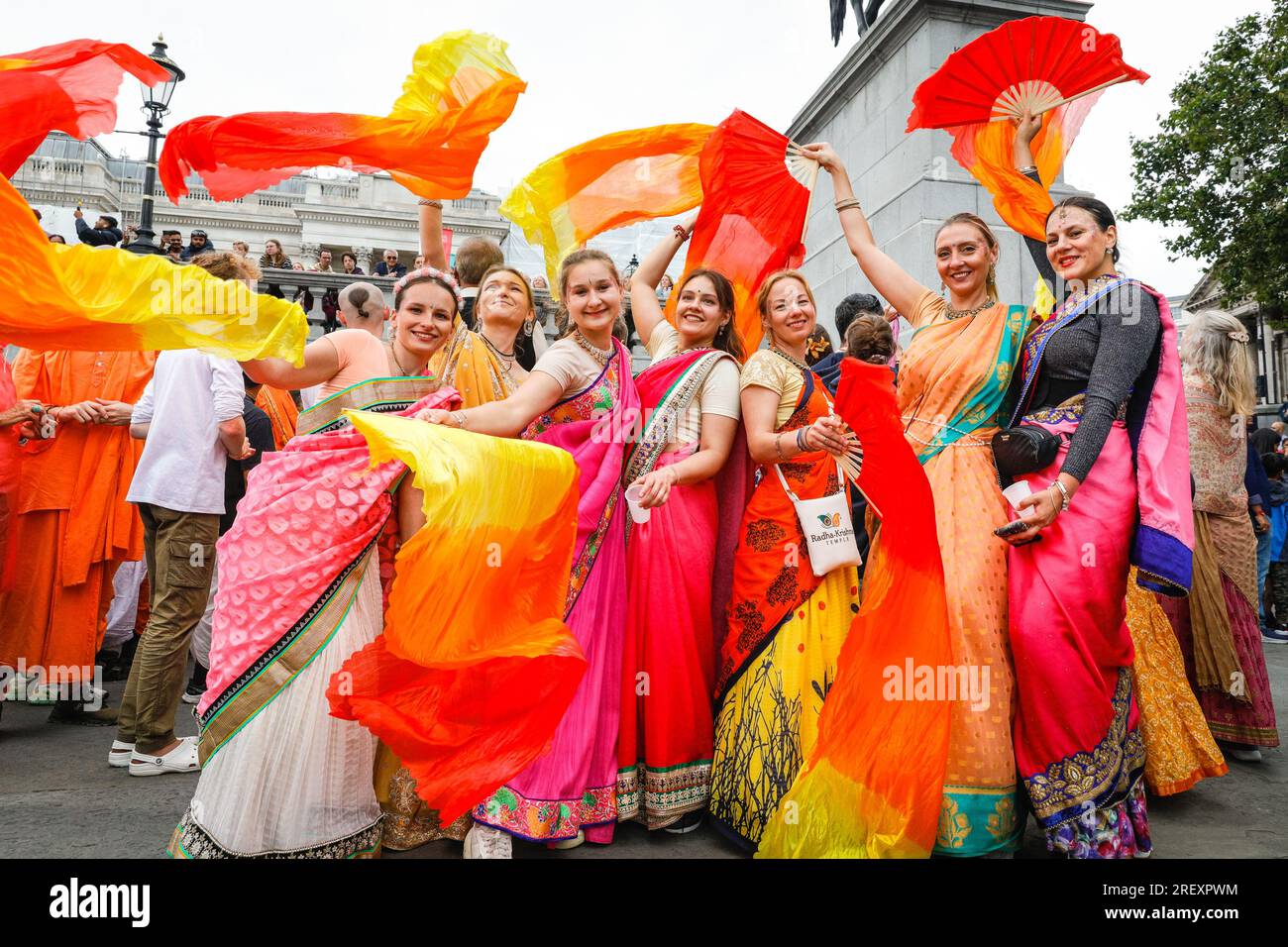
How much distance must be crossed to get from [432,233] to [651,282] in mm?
1070

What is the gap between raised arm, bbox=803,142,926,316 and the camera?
3.18m

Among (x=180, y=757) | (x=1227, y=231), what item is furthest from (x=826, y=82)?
(x=1227, y=231)

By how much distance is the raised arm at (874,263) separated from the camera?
10.4 ft

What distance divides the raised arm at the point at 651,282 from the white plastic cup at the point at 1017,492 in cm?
169

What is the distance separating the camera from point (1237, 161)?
766 inches

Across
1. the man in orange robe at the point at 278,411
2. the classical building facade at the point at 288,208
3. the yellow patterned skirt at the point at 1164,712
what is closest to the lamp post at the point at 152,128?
the man in orange robe at the point at 278,411

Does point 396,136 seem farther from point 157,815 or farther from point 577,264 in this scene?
point 157,815

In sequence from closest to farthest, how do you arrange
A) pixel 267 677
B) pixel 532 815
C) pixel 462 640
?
pixel 462 640
pixel 267 677
pixel 532 815

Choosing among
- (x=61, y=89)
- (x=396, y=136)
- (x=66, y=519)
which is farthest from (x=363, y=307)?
(x=66, y=519)

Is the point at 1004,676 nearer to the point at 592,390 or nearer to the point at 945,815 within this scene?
the point at 945,815

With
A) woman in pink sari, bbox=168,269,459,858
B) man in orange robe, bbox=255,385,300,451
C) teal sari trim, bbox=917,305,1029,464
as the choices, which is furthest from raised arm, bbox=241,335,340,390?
man in orange robe, bbox=255,385,300,451

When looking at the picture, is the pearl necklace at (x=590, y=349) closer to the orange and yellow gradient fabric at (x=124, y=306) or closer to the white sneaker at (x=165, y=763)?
the orange and yellow gradient fabric at (x=124, y=306)

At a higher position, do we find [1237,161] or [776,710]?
[1237,161]

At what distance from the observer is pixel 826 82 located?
22.7 ft
